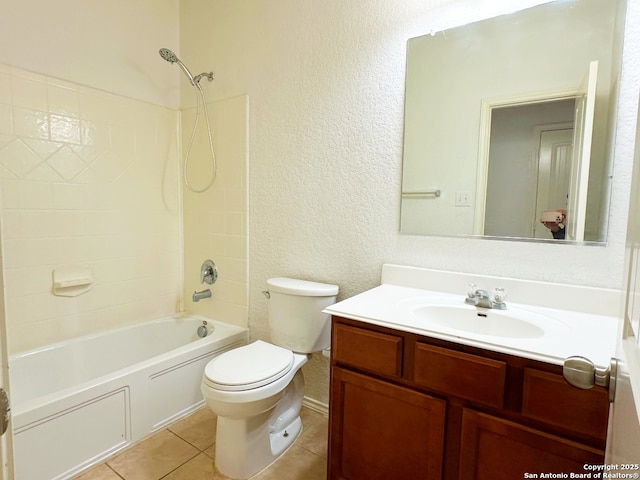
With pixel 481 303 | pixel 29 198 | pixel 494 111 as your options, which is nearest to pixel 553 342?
pixel 481 303

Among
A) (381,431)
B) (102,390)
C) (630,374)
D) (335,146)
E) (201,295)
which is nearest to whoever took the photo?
(630,374)

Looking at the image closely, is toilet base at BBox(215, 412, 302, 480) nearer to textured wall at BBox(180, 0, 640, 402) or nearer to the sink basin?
textured wall at BBox(180, 0, 640, 402)

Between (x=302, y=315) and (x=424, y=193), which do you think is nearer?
(x=424, y=193)

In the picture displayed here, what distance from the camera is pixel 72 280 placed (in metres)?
2.00

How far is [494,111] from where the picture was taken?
145 centimetres

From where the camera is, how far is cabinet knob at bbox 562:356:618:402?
1.99 feet

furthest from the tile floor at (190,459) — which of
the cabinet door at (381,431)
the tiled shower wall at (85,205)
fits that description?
the tiled shower wall at (85,205)

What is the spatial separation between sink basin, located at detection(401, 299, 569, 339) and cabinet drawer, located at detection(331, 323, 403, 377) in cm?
13

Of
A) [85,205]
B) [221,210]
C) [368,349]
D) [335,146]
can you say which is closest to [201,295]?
[221,210]

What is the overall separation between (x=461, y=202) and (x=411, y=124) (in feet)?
1.40

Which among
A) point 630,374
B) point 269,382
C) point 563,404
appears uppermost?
point 630,374

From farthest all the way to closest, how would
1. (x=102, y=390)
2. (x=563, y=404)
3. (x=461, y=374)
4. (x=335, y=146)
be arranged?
(x=335, y=146)
(x=102, y=390)
(x=461, y=374)
(x=563, y=404)

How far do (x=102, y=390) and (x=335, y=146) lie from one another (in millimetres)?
1599

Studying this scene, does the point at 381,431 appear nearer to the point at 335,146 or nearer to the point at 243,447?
the point at 243,447
